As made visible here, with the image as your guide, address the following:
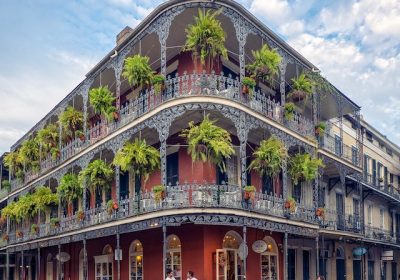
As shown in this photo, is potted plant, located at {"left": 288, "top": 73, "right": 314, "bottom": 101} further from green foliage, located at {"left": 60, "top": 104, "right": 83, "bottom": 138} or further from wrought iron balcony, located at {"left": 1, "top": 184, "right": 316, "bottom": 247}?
green foliage, located at {"left": 60, "top": 104, "right": 83, "bottom": 138}

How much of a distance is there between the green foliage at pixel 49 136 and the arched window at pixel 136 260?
8.85 m

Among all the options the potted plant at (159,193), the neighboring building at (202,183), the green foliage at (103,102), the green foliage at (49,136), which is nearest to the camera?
the potted plant at (159,193)

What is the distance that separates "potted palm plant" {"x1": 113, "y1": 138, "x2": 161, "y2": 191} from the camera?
1650cm

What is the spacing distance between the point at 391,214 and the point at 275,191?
17152 mm

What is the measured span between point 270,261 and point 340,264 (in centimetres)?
787

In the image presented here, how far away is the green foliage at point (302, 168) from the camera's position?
18328 mm

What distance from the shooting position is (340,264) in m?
25.8

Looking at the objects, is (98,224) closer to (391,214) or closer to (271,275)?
(271,275)

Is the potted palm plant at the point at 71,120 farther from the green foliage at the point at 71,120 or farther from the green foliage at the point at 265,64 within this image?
the green foliage at the point at 265,64

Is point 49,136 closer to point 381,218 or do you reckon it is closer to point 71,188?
point 71,188

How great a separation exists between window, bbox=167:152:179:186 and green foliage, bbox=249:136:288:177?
318 cm

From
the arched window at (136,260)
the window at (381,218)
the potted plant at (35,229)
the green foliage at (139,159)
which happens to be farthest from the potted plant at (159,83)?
the window at (381,218)

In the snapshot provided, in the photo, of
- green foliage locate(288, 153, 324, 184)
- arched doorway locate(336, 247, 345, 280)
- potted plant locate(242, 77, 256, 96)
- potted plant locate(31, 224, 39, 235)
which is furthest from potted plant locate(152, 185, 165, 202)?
arched doorway locate(336, 247, 345, 280)

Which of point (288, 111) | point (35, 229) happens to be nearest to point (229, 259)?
point (288, 111)
